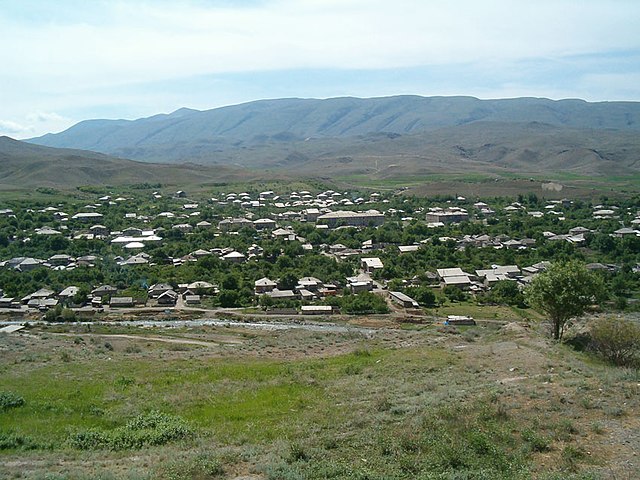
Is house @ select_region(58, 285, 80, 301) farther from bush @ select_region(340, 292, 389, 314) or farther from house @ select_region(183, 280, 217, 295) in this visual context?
bush @ select_region(340, 292, 389, 314)

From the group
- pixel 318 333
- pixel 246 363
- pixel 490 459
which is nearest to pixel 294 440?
pixel 490 459

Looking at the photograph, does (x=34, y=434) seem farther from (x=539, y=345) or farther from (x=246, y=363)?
(x=539, y=345)

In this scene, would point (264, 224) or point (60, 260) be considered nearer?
point (60, 260)

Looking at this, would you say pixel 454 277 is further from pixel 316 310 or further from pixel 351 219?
pixel 351 219

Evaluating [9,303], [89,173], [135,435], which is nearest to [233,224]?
[9,303]

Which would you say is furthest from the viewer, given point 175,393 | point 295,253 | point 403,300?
point 295,253

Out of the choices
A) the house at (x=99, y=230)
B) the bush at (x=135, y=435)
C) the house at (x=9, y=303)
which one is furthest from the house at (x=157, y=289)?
the bush at (x=135, y=435)
